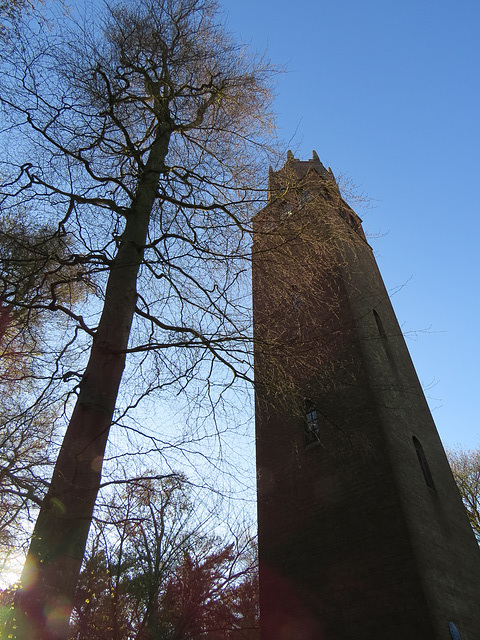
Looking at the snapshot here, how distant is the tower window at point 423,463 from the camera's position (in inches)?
390

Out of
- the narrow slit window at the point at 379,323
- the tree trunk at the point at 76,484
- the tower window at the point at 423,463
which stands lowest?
the tree trunk at the point at 76,484

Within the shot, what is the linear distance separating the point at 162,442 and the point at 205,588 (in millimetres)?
10986

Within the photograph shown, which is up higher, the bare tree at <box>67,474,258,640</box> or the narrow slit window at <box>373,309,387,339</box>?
the narrow slit window at <box>373,309,387,339</box>

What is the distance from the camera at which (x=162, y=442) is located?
4312 millimetres

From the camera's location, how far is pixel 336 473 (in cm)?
938

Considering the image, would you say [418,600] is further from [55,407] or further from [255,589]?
[255,589]

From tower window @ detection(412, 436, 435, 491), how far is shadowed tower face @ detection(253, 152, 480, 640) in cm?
3

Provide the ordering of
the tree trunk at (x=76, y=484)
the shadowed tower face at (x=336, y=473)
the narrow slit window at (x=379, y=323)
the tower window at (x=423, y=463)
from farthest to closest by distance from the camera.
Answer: the narrow slit window at (x=379, y=323)
the tower window at (x=423, y=463)
the shadowed tower face at (x=336, y=473)
the tree trunk at (x=76, y=484)

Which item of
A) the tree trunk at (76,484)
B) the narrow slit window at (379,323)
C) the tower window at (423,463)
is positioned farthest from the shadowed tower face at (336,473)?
the tree trunk at (76,484)

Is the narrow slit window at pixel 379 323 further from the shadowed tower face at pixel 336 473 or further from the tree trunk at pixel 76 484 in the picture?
the tree trunk at pixel 76 484

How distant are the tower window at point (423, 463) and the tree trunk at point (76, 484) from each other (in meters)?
8.24

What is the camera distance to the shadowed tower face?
5.28m

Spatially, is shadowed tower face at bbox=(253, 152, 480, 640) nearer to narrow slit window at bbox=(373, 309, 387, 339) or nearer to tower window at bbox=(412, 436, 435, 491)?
tower window at bbox=(412, 436, 435, 491)

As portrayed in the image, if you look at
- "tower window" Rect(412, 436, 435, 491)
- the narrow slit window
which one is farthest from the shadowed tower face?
the narrow slit window
